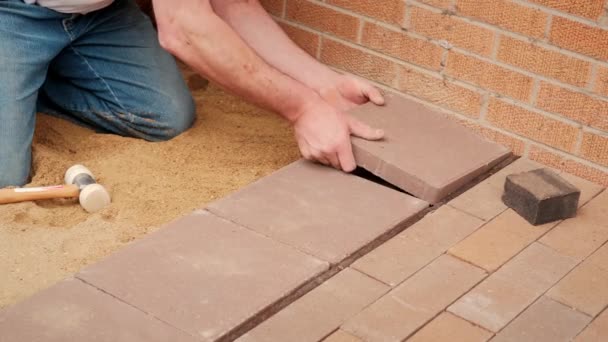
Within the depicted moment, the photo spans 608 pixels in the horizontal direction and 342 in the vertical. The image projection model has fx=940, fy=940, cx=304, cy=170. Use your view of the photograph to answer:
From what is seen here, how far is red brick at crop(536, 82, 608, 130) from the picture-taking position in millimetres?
3189

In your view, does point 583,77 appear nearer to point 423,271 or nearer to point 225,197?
point 423,271

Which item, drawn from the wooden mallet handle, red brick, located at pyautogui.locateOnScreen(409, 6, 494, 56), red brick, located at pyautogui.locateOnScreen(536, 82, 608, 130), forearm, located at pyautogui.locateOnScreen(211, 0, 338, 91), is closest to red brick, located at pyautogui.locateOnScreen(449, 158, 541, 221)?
red brick, located at pyautogui.locateOnScreen(536, 82, 608, 130)

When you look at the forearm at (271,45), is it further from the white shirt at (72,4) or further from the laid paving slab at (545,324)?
the laid paving slab at (545,324)

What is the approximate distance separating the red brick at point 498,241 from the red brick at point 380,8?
0.94 meters

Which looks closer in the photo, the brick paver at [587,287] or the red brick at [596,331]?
the red brick at [596,331]

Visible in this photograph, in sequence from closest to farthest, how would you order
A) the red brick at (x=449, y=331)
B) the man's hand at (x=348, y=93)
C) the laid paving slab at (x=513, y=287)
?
the red brick at (x=449, y=331) → the laid paving slab at (x=513, y=287) → the man's hand at (x=348, y=93)

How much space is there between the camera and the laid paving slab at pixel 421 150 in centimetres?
312

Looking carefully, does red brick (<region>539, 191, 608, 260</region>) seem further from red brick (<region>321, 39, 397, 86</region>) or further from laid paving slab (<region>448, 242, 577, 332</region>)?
red brick (<region>321, 39, 397, 86</region>)

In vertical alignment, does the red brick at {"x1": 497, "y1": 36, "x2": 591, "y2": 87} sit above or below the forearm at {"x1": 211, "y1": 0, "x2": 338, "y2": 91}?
above

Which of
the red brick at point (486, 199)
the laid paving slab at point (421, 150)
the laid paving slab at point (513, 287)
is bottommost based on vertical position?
the laid paving slab at point (513, 287)

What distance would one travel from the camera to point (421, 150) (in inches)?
128

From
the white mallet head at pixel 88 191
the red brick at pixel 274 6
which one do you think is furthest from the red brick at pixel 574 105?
the white mallet head at pixel 88 191

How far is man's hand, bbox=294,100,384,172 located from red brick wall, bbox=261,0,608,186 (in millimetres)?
481

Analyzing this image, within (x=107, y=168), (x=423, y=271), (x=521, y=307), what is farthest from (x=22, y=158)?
(x=521, y=307)
